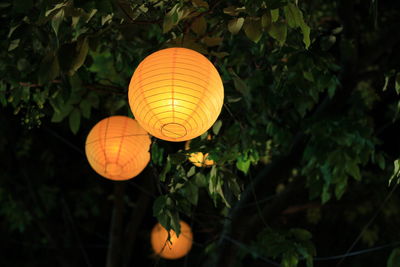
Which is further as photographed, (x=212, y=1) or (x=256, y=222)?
(x=256, y=222)

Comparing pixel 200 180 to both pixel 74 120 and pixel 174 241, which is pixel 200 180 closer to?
pixel 74 120

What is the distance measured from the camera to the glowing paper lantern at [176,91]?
4.90ft

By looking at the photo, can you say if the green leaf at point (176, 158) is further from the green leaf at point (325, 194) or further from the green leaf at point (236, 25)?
the green leaf at point (325, 194)

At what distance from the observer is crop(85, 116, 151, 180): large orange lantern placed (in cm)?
225

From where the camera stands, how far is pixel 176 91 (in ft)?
4.89

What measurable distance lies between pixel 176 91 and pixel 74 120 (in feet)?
3.57

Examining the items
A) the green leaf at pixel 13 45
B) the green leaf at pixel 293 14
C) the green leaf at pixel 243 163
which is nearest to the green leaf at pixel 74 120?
the green leaf at pixel 13 45

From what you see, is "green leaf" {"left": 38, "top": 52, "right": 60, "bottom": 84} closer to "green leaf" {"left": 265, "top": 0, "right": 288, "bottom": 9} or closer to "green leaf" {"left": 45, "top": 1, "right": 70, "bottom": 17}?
"green leaf" {"left": 45, "top": 1, "right": 70, "bottom": 17}

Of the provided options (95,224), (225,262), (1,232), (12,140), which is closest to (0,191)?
(12,140)

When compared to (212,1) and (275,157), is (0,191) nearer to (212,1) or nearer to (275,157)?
(275,157)

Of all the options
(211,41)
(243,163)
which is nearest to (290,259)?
(243,163)

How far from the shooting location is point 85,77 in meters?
2.10

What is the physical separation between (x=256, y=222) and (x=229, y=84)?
3.71 feet

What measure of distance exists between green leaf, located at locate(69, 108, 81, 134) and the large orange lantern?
151 mm
